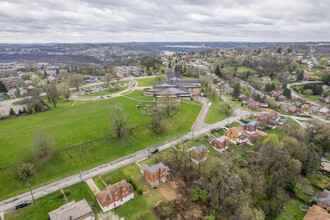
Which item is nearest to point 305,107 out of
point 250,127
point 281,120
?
point 281,120

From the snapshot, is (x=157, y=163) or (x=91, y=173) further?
(x=157, y=163)

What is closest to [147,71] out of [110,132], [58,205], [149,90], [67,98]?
[149,90]

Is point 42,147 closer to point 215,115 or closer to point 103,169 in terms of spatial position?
point 103,169

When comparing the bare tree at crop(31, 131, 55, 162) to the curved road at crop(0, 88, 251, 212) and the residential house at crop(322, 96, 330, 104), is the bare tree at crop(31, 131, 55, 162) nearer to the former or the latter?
the curved road at crop(0, 88, 251, 212)

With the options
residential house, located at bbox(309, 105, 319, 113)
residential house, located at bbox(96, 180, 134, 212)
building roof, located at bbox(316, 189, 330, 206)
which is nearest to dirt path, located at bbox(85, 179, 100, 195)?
residential house, located at bbox(96, 180, 134, 212)

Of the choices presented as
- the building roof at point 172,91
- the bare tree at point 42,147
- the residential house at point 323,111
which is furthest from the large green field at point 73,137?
the residential house at point 323,111

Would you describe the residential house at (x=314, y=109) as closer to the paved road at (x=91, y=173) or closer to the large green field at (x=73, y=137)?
the large green field at (x=73, y=137)
